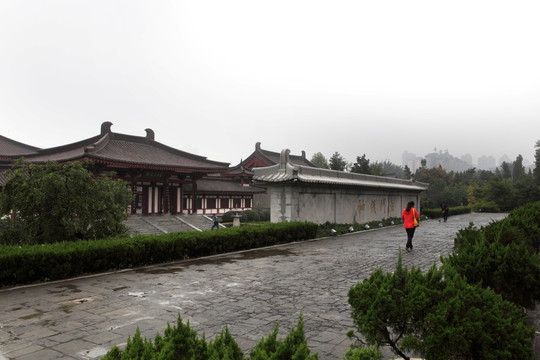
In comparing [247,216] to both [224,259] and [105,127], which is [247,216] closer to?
[105,127]

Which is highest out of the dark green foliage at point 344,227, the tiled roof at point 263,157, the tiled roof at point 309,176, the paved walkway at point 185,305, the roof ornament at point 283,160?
the tiled roof at point 263,157

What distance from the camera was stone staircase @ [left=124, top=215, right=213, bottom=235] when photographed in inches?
979

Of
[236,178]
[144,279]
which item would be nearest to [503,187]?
[236,178]

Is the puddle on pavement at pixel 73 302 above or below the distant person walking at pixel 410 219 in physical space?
below

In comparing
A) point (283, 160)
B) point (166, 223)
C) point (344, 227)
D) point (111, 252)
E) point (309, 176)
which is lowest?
point (166, 223)

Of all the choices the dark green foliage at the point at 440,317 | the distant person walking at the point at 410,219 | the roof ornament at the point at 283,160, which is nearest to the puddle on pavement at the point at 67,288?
the dark green foliage at the point at 440,317

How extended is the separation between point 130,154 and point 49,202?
19.3m

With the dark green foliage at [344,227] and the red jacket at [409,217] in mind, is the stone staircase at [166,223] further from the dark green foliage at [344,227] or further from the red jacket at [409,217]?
the red jacket at [409,217]

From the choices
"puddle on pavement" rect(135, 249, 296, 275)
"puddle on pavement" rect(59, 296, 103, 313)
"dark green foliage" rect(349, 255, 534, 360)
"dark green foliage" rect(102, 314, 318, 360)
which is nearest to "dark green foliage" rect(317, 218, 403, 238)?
"puddle on pavement" rect(135, 249, 296, 275)

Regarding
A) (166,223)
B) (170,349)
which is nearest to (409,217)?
(170,349)

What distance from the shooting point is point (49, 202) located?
10594 millimetres

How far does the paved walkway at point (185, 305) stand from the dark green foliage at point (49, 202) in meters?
3.13

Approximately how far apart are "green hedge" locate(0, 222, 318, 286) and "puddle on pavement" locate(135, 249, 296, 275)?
0.41 metres

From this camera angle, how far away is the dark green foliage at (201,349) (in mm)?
2322
